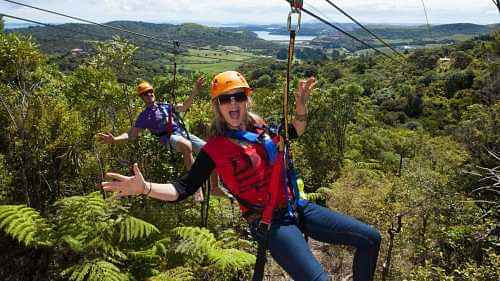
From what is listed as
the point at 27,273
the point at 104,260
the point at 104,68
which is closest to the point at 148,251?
the point at 104,260

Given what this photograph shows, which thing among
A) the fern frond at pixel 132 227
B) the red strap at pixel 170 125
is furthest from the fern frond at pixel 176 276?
the red strap at pixel 170 125

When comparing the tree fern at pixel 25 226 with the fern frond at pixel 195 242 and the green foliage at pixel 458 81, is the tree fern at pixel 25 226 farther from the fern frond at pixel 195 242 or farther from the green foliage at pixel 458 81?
the green foliage at pixel 458 81

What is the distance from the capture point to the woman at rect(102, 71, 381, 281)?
2924mm

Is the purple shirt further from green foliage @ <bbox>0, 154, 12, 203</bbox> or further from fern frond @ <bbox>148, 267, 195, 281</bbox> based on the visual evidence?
green foliage @ <bbox>0, 154, 12, 203</bbox>

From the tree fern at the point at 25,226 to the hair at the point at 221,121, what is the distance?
391cm

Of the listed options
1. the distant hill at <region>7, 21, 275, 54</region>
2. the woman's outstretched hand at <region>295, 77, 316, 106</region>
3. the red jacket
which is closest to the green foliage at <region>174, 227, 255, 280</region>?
the red jacket

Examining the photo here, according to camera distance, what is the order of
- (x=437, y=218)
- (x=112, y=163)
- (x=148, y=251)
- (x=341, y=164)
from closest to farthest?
(x=148, y=251) → (x=112, y=163) → (x=437, y=218) → (x=341, y=164)

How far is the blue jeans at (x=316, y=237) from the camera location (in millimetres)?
2877

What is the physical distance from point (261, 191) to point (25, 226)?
4.41m

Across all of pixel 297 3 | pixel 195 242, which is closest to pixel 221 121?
pixel 297 3

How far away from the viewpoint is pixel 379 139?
36438mm

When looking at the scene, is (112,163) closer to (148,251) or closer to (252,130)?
(148,251)

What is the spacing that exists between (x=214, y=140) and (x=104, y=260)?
350cm

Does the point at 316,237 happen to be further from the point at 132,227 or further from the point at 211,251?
the point at 132,227
